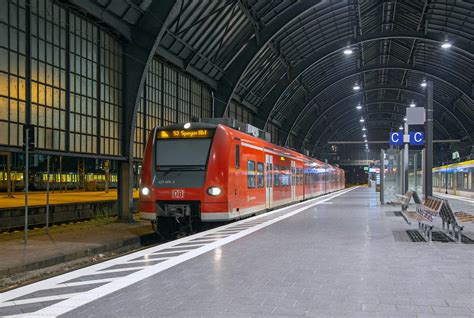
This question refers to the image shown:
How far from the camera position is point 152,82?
2291 cm

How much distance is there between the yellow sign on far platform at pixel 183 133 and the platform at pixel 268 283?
4212 mm

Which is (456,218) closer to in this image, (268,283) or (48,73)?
(268,283)

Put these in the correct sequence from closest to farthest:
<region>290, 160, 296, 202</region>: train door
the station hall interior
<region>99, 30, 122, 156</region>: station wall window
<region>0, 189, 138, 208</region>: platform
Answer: the station hall interior, <region>99, 30, 122, 156</region>: station wall window, <region>0, 189, 138, 208</region>: platform, <region>290, 160, 296, 202</region>: train door

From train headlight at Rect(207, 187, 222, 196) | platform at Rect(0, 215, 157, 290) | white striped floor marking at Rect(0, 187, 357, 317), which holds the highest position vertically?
train headlight at Rect(207, 187, 222, 196)

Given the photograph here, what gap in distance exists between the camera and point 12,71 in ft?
46.0

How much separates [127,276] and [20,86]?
8769 millimetres

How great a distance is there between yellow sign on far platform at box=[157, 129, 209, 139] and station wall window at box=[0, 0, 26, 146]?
383 centimetres

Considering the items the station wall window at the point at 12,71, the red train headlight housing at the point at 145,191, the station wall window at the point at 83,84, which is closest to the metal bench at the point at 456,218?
the red train headlight housing at the point at 145,191

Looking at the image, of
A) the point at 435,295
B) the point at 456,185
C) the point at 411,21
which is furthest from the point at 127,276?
the point at 456,185

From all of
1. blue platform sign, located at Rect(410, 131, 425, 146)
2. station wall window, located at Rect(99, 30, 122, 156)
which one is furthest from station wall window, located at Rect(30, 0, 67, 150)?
blue platform sign, located at Rect(410, 131, 425, 146)

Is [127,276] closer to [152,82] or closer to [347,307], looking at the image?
[347,307]

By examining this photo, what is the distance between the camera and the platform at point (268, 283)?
569 centimetres

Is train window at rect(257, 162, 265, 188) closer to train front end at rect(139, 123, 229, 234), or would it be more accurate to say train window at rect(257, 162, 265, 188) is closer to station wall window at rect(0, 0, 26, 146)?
train front end at rect(139, 123, 229, 234)

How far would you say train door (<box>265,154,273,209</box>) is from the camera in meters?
20.3
